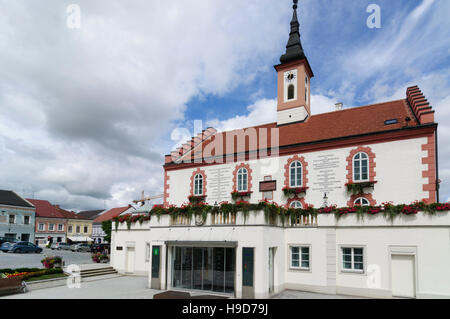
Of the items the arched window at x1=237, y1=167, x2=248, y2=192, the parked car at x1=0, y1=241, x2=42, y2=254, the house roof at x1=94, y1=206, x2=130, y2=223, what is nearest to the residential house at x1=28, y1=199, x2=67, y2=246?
the house roof at x1=94, y1=206, x2=130, y2=223

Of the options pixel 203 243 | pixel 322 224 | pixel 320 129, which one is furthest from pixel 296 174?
pixel 203 243

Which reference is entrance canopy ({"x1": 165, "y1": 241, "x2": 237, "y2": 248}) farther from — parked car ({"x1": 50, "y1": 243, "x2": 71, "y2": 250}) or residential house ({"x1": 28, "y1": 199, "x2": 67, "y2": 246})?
residential house ({"x1": 28, "y1": 199, "x2": 67, "y2": 246})

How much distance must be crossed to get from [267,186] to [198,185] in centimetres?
599

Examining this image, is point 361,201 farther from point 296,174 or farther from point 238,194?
point 238,194

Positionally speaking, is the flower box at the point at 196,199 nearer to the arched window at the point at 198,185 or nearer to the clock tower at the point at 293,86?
the arched window at the point at 198,185

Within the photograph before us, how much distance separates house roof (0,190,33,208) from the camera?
4748 centimetres

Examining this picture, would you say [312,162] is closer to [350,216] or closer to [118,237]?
[350,216]

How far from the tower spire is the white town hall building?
6.74 metres

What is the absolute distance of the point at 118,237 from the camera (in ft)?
76.4

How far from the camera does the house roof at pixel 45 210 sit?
53.2 m

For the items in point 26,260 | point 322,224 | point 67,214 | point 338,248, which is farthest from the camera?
point 67,214

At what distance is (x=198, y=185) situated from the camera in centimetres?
2508

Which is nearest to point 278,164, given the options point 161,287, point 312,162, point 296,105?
point 312,162

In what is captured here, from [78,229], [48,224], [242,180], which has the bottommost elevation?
[78,229]
